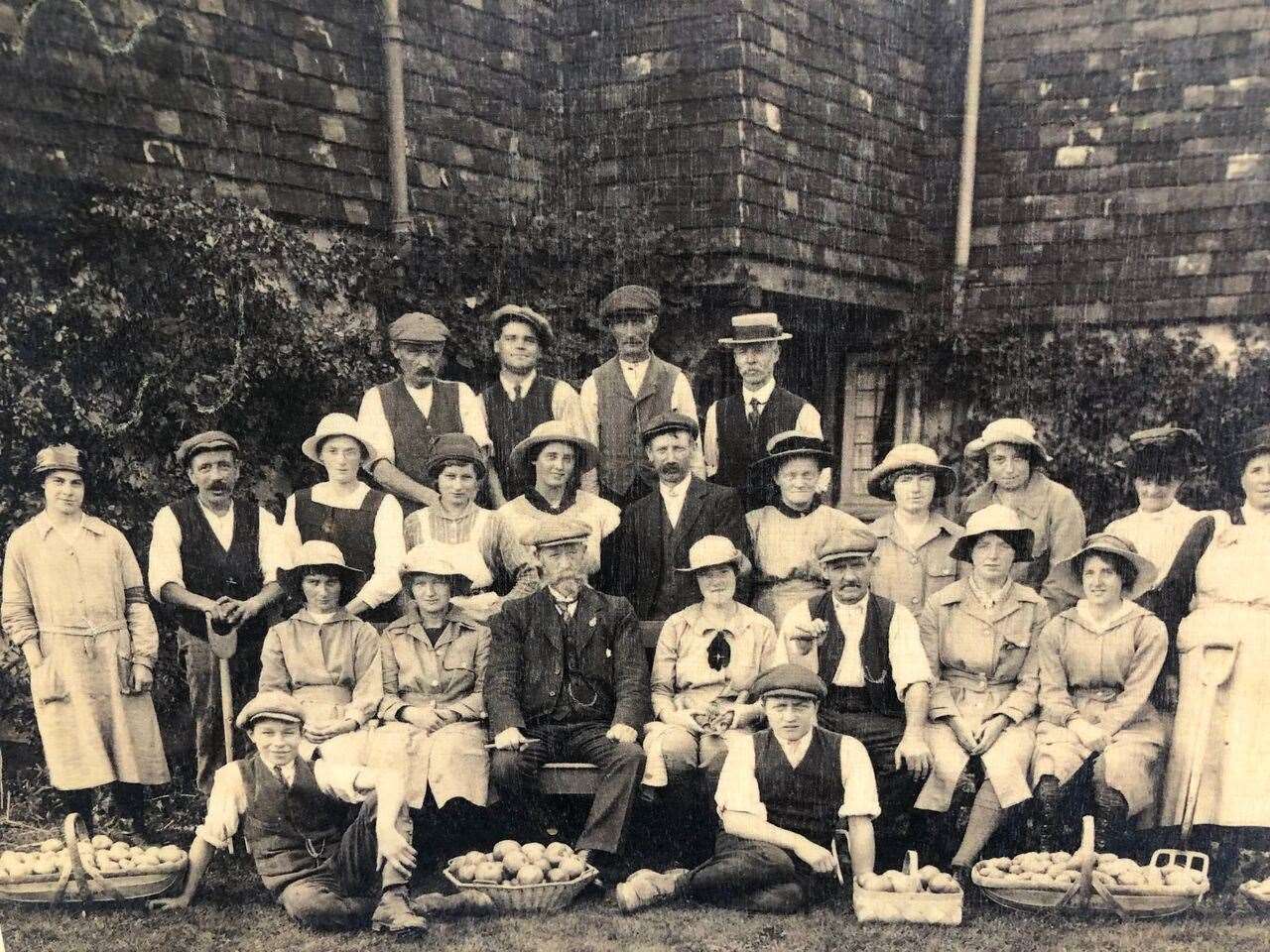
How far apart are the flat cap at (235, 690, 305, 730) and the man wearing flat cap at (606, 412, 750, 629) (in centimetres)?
145

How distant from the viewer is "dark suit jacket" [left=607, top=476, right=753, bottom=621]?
189 inches

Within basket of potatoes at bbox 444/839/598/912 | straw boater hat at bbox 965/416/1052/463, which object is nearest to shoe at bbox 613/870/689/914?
basket of potatoes at bbox 444/839/598/912

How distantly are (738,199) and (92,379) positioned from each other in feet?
12.3

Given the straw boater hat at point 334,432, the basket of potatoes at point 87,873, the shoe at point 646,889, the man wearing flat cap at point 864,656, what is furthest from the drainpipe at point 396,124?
the shoe at point 646,889

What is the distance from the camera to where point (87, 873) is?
4.12 meters

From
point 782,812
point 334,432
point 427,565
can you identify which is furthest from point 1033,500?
point 334,432

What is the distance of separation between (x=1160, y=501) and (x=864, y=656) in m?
1.48

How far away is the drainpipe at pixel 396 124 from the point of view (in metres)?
6.26

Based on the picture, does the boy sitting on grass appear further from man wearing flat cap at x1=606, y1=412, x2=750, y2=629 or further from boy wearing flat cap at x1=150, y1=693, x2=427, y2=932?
man wearing flat cap at x1=606, y1=412, x2=750, y2=629

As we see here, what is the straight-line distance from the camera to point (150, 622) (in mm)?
4617

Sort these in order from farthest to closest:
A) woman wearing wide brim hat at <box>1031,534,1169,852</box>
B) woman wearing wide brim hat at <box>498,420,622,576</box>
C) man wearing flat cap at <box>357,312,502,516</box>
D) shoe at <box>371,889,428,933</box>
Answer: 1. man wearing flat cap at <box>357,312,502,516</box>
2. woman wearing wide brim hat at <box>498,420,622,576</box>
3. woman wearing wide brim hat at <box>1031,534,1169,852</box>
4. shoe at <box>371,889,428,933</box>

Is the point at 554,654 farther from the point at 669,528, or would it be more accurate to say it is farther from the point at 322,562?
the point at 322,562

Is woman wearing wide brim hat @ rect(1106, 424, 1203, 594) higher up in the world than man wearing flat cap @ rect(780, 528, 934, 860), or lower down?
higher up

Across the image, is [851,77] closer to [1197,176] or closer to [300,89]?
[1197,176]
